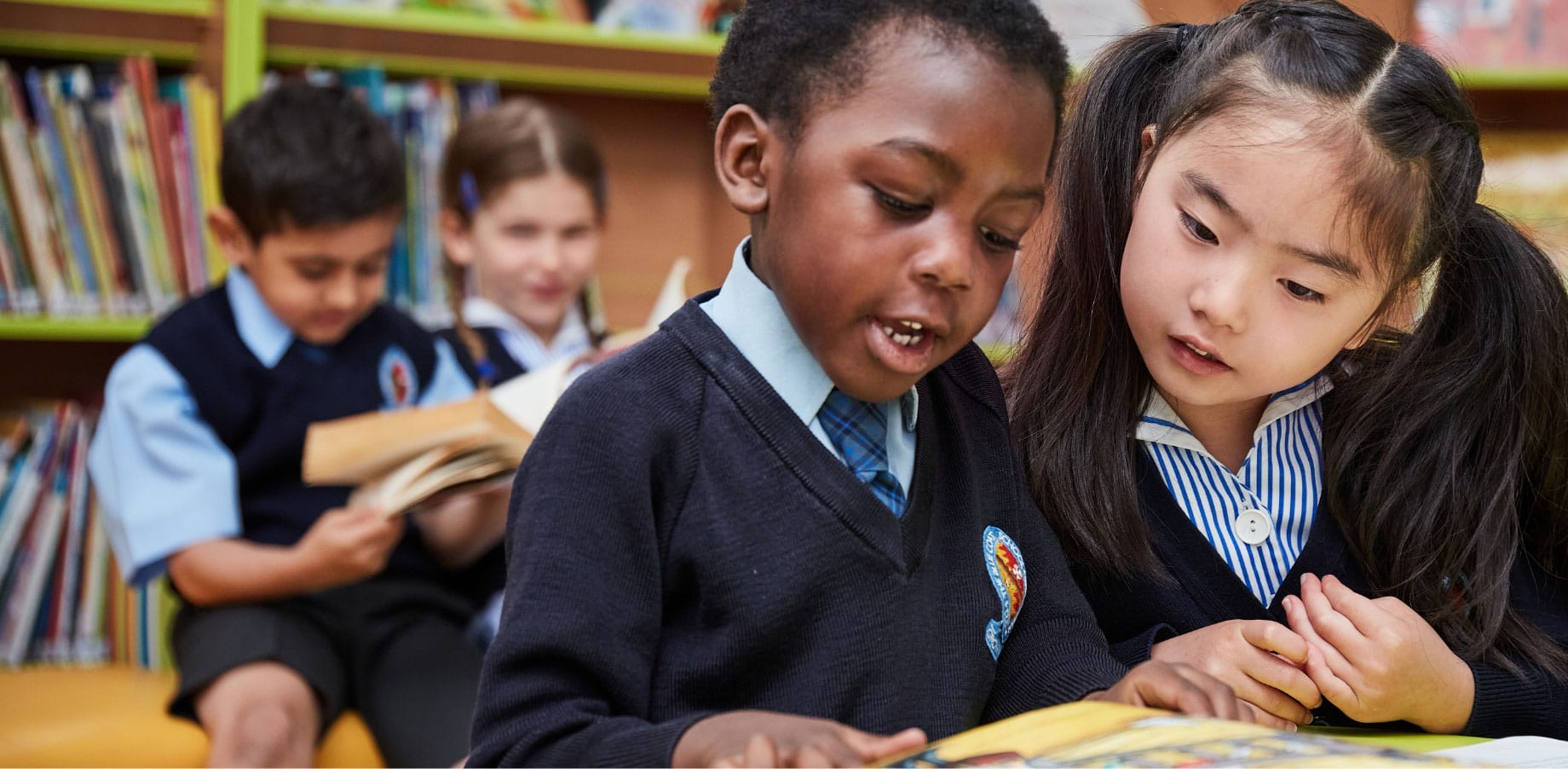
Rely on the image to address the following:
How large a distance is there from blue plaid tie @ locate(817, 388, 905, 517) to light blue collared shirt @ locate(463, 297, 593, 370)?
4.32 feet

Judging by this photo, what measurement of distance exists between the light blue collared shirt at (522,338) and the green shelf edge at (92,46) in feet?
1.99

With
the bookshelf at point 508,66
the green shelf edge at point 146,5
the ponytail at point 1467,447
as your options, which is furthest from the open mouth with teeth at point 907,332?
the green shelf edge at point 146,5

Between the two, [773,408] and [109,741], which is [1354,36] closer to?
[773,408]

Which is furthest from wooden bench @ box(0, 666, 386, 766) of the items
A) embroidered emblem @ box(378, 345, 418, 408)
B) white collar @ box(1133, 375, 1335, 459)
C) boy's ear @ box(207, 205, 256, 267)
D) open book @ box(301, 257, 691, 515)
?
white collar @ box(1133, 375, 1335, 459)

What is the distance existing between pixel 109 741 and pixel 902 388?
38.7 inches

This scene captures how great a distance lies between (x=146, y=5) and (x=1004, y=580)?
5.65 ft

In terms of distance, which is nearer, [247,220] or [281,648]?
[281,648]

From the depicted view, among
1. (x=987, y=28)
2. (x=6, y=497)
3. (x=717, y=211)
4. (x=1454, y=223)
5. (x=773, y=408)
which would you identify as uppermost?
(x=987, y=28)

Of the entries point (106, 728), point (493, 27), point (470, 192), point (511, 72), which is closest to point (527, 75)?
point (511, 72)

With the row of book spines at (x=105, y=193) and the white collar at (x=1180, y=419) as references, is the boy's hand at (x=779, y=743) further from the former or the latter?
the row of book spines at (x=105, y=193)

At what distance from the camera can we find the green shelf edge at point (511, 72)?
2.31 meters

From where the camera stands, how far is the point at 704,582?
2.39 feet

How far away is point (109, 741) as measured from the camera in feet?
4.47

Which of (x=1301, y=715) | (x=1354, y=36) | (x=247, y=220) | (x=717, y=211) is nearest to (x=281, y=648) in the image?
(x=247, y=220)
